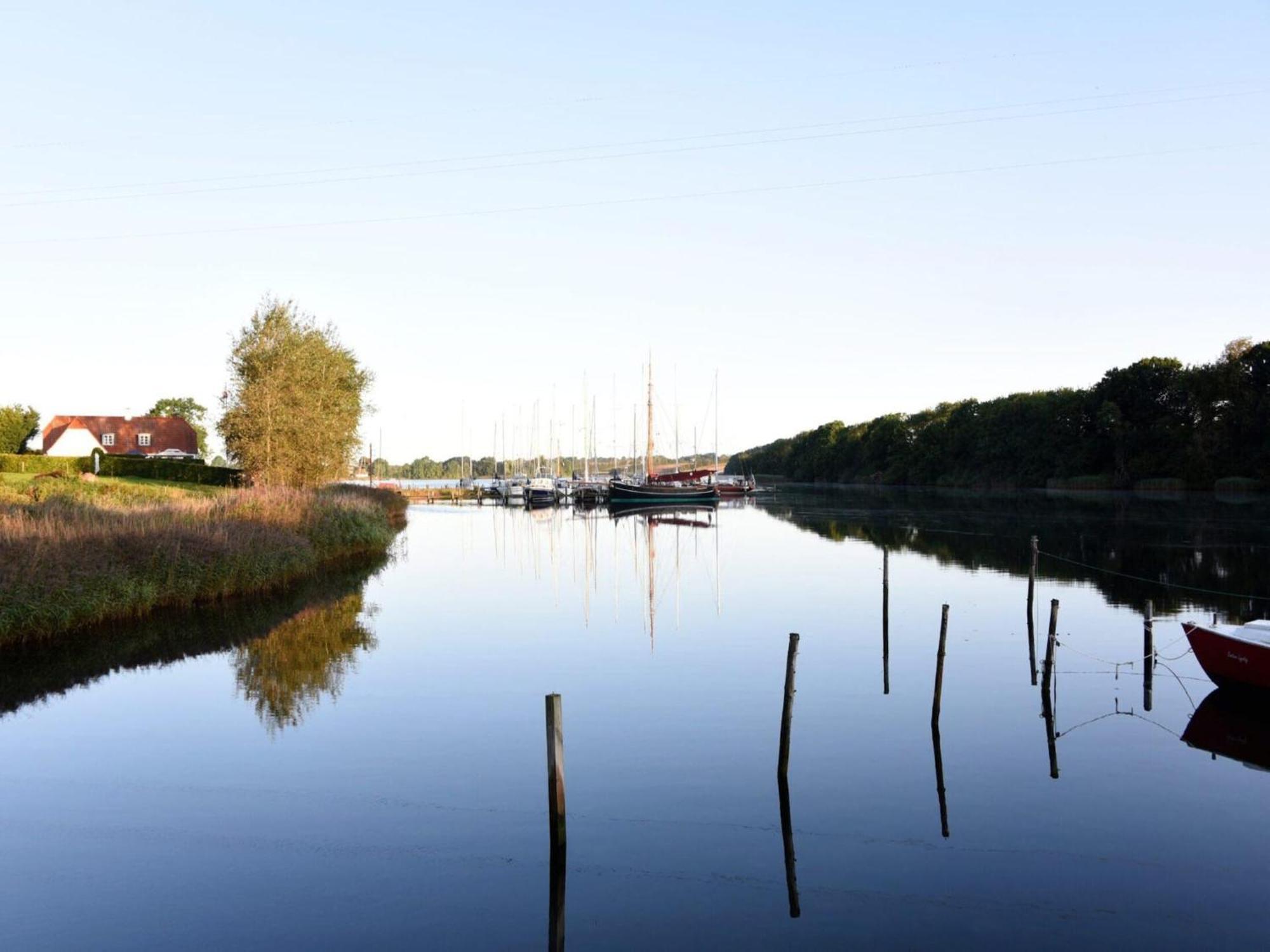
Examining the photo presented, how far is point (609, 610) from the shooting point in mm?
32969

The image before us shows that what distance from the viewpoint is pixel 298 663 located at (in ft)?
77.0

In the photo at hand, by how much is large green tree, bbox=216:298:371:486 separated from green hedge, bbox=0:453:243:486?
10.2m

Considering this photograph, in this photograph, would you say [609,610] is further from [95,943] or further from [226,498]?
[95,943]

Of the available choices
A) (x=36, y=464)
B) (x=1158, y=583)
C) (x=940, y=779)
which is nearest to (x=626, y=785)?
(x=940, y=779)

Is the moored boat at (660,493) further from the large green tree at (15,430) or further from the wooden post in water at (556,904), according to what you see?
the wooden post in water at (556,904)

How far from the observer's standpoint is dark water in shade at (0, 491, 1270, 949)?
10586mm

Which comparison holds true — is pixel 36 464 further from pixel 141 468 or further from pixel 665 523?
pixel 665 523

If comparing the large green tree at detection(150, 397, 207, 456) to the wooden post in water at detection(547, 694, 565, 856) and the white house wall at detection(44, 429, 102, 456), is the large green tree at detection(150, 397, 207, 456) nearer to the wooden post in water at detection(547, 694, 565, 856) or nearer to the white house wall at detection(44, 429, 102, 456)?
the white house wall at detection(44, 429, 102, 456)

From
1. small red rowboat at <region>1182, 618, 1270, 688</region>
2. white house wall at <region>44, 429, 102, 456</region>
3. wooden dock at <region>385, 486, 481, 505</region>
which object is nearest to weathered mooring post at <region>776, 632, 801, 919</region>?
small red rowboat at <region>1182, 618, 1270, 688</region>

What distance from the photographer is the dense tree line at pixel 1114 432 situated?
325ft

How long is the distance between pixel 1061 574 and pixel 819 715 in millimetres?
24082

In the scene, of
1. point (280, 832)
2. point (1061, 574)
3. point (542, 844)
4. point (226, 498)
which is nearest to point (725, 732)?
point (542, 844)

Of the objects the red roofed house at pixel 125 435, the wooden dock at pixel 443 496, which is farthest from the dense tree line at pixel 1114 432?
the red roofed house at pixel 125 435

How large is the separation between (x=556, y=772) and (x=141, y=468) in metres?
62.5
